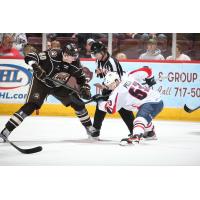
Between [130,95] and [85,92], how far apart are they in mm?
333

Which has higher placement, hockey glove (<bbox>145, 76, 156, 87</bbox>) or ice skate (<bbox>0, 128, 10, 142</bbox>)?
hockey glove (<bbox>145, 76, 156, 87</bbox>)

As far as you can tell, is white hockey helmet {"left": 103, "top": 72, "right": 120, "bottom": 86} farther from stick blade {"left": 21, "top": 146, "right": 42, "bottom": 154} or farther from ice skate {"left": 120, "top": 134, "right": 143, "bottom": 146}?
stick blade {"left": 21, "top": 146, "right": 42, "bottom": 154}

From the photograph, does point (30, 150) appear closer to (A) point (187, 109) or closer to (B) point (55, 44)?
(B) point (55, 44)

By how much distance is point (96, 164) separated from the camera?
4555 millimetres

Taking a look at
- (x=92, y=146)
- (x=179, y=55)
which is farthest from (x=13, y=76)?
(x=179, y=55)

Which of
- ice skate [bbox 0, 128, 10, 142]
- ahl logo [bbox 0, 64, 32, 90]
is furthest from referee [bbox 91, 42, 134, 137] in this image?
ice skate [bbox 0, 128, 10, 142]

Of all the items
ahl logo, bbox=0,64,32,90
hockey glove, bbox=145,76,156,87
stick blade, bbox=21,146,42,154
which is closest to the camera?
stick blade, bbox=21,146,42,154

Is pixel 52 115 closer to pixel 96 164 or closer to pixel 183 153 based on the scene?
pixel 96 164

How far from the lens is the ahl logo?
466cm

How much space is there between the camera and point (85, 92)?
4.71 m

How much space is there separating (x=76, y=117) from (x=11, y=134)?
0.44 meters

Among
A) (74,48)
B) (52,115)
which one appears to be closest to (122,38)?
(74,48)

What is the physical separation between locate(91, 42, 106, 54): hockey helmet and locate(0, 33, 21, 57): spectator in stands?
506 millimetres

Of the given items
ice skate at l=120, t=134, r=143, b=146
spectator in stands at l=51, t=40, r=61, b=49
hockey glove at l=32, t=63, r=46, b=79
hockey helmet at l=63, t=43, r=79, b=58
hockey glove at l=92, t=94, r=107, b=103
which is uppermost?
spectator in stands at l=51, t=40, r=61, b=49
